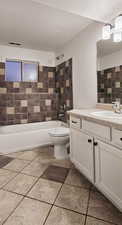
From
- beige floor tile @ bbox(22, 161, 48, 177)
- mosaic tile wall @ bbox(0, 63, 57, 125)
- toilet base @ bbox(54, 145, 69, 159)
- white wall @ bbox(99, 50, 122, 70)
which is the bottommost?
beige floor tile @ bbox(22, 161, 48, 177)

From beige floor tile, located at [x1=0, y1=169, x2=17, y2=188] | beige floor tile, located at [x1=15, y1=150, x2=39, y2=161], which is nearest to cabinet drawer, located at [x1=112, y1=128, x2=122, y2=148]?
beige floor tile, located at [x1=0, y1=169, x2=17, y2=188]

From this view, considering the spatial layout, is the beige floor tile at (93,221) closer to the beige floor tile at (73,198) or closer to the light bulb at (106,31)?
the beige floor tile at (73,198)

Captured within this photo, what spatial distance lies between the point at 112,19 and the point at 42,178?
2291 mm

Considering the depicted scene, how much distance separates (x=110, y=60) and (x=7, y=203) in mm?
2118

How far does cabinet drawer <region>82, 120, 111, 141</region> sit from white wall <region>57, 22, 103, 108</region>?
30.2 inches

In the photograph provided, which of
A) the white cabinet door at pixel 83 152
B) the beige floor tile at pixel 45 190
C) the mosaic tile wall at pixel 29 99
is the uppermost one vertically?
the mosaic tile wall at pixel 29 99

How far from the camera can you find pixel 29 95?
335 centimetres

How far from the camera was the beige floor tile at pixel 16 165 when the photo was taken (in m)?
2.03

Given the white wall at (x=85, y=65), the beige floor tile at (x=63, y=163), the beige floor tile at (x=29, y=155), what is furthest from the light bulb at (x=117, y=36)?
the beige floor tile at (x=29, y=155)

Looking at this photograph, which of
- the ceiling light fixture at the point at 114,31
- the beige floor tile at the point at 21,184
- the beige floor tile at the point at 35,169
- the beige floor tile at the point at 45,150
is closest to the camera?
the beige floor tile at the point at 21,184

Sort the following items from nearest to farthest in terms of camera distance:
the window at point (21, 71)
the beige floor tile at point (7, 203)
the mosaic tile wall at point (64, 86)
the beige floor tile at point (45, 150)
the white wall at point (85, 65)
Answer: the beige floor tile at point (7, 203) → the white wall at point (85, 65) → the beige floor tile at point (45, 150) → the mosaic tile wall at point (64, 86) → the window at point (21, 71)

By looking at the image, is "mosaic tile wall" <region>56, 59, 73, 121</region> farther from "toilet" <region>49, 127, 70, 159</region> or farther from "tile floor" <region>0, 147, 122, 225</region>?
"tile floor" <region>0, 147, 122, 225</region>

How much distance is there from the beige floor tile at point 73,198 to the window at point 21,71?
259 cm

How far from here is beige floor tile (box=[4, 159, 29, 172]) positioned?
2.03 metres
